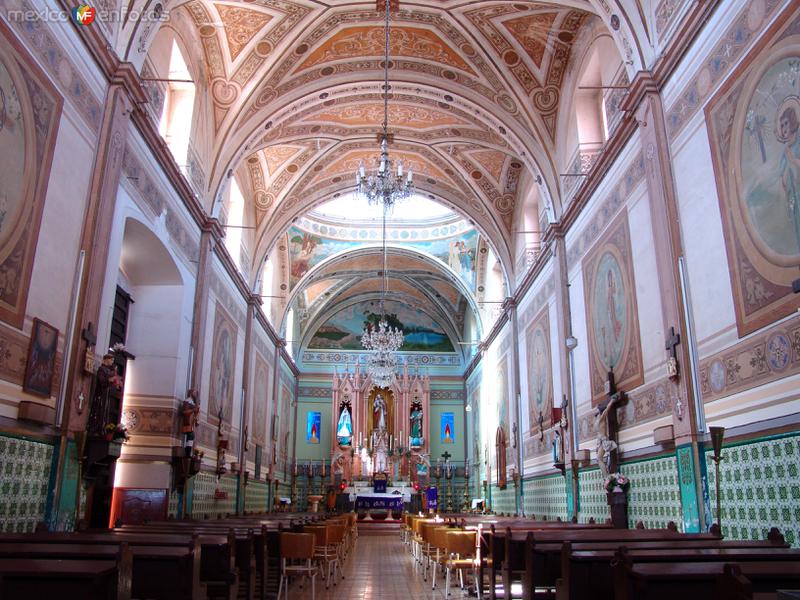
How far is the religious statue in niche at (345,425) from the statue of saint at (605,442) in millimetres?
19533

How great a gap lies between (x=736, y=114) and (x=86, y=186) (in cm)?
731

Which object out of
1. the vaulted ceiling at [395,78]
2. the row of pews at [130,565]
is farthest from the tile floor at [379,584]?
the vaulted ceiling at [395,78]

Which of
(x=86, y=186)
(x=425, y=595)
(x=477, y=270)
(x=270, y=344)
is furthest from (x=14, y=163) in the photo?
(x=477, y=270)

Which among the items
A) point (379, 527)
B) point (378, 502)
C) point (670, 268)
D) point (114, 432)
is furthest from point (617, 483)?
point (378, 502)

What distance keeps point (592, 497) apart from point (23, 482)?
850 cm

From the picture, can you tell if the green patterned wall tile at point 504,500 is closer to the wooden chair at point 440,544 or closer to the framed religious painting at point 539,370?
the framed religious painting at point 539,370

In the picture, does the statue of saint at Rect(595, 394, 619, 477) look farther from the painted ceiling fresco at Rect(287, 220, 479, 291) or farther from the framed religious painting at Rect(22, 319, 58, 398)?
the painted ceiling fresco at Rect(287, 220, 479, 291)

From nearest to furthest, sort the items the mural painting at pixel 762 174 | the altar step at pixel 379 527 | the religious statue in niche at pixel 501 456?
the mural painting at pixel 762 174 < the religious statue in niche at pixel 501 456 < the altar step at pixel 379 527

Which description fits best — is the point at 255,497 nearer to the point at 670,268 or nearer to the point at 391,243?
the point at 391,243

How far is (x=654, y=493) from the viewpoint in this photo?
855 cm

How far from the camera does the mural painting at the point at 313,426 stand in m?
29.1

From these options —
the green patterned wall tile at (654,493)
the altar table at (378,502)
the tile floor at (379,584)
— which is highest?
the green patterned wall tile at (654,493)

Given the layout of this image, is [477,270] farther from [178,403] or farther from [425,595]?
[425,595]

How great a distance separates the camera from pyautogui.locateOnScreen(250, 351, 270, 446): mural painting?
62.6 ft
